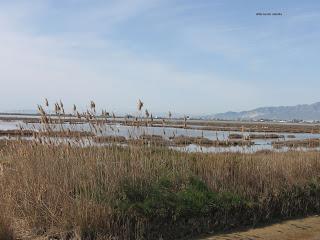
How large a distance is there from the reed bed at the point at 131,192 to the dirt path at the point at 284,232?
0.34 meters

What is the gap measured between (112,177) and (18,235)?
173cm

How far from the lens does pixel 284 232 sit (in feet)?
28.4

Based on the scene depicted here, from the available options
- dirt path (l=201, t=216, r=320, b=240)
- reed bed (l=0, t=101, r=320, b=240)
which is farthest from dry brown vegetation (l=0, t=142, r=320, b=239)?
dirt path (l=201, t=216, r=320, b=240)

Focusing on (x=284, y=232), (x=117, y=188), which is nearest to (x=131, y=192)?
(x=117, y=188)

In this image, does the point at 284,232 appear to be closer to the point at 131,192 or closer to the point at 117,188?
the point at 131,192

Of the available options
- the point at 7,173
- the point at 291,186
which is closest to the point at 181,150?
the point at 291,186

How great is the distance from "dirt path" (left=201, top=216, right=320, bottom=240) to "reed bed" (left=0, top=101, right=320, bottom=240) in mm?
345

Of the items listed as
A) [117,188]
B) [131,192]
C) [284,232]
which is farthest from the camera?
[284,232]

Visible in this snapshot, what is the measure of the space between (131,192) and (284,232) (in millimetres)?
2839

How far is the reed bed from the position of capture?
7352mm

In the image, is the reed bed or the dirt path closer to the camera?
the reed bed

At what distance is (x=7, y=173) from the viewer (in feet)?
27.6

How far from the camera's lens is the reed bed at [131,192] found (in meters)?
7.35

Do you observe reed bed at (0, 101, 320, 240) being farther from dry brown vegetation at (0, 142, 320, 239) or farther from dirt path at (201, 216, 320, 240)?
dirt path at (201, 216, 320, 240)
